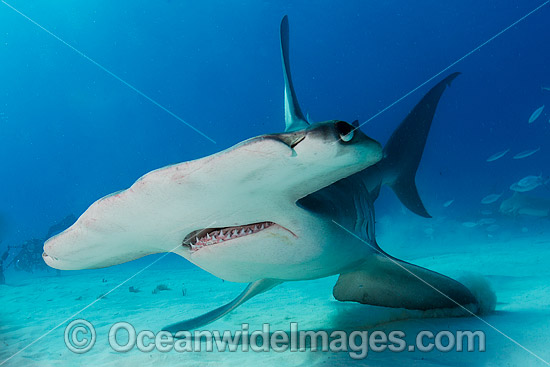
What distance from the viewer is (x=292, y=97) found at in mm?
4164

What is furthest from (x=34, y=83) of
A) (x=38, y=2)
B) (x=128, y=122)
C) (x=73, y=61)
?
(x=38, y=2)

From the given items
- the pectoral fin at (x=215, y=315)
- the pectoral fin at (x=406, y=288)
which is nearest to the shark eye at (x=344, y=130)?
the pectoral fin at (x=406, y=288)

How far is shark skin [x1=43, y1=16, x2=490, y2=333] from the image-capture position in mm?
1319

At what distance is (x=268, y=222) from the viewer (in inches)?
83.1

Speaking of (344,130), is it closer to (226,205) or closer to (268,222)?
(226,205)

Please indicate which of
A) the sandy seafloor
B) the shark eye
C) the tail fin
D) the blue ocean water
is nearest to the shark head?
the shark eye

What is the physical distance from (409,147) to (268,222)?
3.40 m

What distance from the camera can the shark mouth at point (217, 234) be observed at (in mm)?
2113

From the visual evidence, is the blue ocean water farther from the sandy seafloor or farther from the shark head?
the shark head

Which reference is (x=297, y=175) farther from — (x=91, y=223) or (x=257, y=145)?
(x=91, y=223)

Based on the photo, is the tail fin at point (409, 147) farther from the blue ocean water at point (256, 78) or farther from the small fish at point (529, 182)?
the blue ocean water at point (256, 78)

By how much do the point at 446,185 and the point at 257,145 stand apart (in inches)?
2001

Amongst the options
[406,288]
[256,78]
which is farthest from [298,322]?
[256,78]

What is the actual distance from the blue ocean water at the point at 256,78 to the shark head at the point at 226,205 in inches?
1459
